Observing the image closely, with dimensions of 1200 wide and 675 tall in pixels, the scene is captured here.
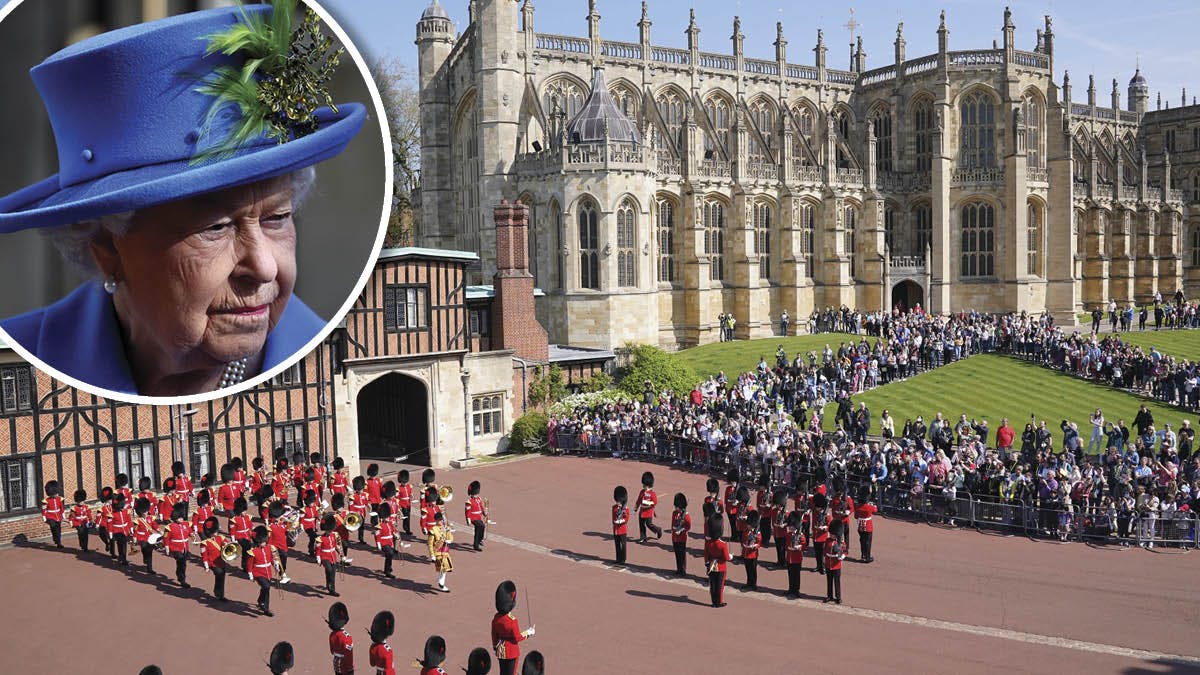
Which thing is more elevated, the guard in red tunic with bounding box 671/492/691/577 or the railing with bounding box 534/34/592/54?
the railing with bounding box 534/34/592/54

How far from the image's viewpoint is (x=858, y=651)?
40.1 ft

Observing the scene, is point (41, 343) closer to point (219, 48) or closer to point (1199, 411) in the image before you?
point (219, 48)

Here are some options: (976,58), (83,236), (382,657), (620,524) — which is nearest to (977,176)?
(976,58)

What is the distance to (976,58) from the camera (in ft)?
162

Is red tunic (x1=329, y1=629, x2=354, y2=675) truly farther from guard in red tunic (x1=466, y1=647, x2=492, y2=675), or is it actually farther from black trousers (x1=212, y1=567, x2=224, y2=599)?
black trousers (x1=212, y1=567, x2=224, y2=599)

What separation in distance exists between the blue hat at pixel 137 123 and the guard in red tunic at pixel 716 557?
11190 mm

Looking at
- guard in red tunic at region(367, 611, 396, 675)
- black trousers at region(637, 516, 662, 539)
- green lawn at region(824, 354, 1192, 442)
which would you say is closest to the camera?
guard in red tunic at region(367, 611, 396, 675)

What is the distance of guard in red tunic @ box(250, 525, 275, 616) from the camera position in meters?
14.2

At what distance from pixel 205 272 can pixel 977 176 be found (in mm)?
50425

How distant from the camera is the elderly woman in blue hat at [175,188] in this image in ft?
12.0

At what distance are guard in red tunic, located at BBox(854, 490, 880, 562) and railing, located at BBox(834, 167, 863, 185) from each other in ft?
115

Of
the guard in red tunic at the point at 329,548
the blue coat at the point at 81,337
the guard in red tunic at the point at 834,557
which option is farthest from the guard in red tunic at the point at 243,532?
the blue coat at the point at 81,337

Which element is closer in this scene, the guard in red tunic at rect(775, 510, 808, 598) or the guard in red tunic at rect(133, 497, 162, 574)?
the guard in red tunic at rect(775, 510, 808, 598)

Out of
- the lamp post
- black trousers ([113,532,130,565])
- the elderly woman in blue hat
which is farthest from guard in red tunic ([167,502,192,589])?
the elderly woman in blue hat
